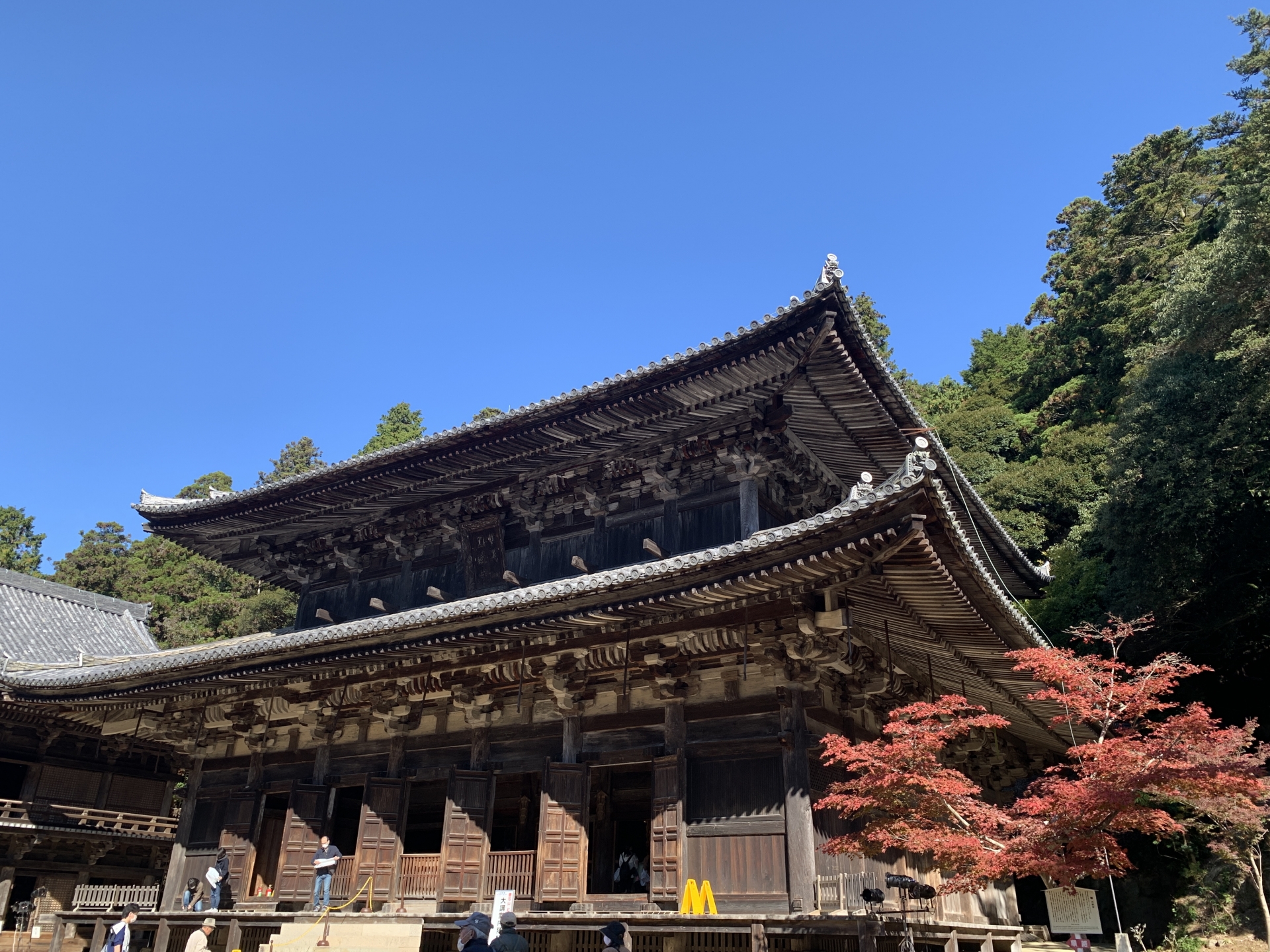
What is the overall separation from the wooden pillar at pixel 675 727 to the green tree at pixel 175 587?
37.9 meters

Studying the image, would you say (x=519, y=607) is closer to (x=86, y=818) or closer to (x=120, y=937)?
(x=120, y=937)

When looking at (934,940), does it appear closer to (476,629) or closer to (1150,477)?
(476,629)

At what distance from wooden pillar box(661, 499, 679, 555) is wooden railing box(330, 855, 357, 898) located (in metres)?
7.54

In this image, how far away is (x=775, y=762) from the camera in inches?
484

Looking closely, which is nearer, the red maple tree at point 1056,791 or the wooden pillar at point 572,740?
the red maple tree at point 1056,791

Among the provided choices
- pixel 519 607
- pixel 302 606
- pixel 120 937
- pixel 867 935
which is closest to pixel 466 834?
pixel 519 607

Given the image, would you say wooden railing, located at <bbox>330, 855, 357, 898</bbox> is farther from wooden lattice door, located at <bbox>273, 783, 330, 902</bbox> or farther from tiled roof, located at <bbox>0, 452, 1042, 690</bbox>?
tiled roof, located at <bbox>0, 452, 1042, 690</bbox>

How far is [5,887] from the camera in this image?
24.3m

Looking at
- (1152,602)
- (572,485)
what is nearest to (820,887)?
(572,485)

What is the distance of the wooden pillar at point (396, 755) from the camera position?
15.8m

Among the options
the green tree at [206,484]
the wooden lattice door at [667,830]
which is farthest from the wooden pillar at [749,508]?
the green tree at [206,484]

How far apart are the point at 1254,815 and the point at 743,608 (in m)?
7.54

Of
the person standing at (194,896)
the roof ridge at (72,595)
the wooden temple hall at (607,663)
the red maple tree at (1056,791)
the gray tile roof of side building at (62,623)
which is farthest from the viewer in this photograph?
the roof ridge at (72,595)

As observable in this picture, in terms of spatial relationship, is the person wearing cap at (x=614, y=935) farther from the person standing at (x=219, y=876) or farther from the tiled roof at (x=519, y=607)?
the person standing at (x=219, y=876)
